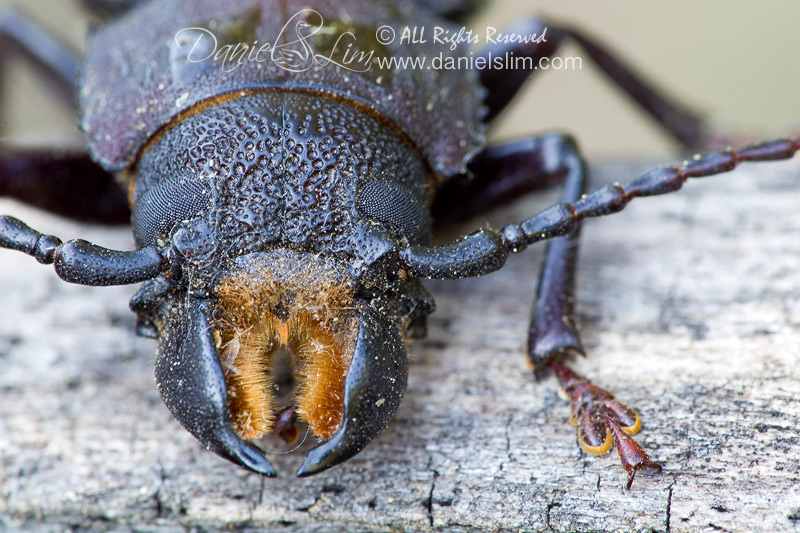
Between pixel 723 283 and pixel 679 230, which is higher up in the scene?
pixel 679 230

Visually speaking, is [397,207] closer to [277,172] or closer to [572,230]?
[277,172]

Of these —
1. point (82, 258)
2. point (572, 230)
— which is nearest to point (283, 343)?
point (82, 258)

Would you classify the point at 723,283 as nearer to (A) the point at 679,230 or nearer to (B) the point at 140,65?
(A) the point at 679,230

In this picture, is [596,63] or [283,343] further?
[596,63]

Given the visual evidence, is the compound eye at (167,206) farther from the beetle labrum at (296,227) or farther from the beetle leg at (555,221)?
the beetle leg at (555,221)

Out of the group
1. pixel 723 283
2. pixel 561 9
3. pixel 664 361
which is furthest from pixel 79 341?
pixel 561 9

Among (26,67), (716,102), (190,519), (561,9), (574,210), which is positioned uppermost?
(561,9)
